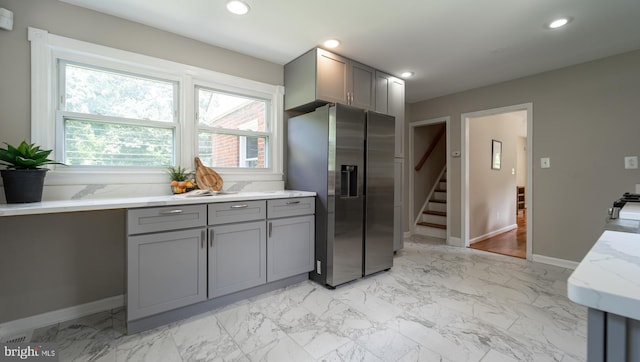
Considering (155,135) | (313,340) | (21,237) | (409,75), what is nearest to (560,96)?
(409,75)

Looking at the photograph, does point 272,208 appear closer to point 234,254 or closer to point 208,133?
point 234,254

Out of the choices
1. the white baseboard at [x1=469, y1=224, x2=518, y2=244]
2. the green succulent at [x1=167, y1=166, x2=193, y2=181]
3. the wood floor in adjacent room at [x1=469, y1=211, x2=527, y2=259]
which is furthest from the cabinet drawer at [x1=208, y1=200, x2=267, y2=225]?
the white baseboard at [x1=469, y1=224, x2=518, y2=244]

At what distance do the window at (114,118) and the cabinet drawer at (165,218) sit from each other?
2.42 feet

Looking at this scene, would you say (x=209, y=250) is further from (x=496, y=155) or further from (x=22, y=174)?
(x=496, y=155)

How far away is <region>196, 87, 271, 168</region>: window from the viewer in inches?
106

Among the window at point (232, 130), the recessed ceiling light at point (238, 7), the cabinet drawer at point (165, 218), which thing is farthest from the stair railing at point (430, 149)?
the cabinet drawer at point (165, 218)

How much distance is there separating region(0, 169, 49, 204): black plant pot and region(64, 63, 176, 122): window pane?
661 mm

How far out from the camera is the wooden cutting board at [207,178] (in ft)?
8.09

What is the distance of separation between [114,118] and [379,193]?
2.58 meters

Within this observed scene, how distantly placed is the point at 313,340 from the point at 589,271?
1.61 metres

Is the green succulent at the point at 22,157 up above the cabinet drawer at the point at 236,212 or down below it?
above

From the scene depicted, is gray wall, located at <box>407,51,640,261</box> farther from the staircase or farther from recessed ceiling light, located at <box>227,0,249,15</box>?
recessed ceiling light, located at <box>227,0,249,15</box>

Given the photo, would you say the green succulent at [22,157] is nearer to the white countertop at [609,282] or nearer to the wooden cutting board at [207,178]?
the wooden cutting board at [207,178]

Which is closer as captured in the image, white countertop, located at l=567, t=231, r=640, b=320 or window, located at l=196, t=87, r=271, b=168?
white countertop, located at l=567, t=231, r=640, b=320
